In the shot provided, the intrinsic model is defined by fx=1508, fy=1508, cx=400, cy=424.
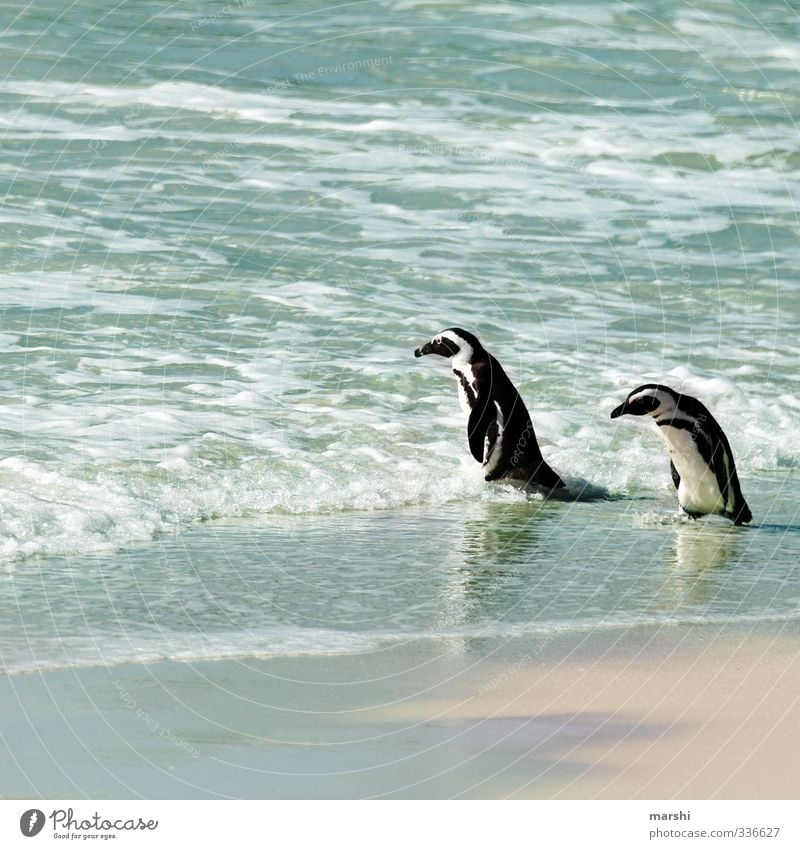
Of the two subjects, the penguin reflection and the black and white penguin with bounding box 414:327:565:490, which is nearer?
the penguin reflection

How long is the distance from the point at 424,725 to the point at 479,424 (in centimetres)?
477

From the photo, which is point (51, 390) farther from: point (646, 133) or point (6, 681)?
point (646, 133)

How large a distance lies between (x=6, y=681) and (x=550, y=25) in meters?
17.9

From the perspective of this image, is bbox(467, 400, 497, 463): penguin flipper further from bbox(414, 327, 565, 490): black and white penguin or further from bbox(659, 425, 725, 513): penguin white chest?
Result: bbox(659, 425, 725, 513): penguin white chest

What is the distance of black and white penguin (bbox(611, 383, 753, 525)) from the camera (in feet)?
27.2

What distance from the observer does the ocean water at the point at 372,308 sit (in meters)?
6.48

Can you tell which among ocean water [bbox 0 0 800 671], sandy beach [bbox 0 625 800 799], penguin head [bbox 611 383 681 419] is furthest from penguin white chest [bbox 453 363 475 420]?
sandy beach [bbox 0 625 800 799]

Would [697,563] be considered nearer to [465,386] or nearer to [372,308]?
[465,386]

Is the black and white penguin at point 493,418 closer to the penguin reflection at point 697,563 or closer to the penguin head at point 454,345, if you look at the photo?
the penguin head at point 454,345

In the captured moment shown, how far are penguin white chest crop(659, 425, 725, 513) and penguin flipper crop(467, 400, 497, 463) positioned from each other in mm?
1199

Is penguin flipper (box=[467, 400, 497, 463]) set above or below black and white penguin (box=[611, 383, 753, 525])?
below

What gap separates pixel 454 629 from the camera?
18.8 feet

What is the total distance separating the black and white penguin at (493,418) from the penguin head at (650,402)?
2.27 feet

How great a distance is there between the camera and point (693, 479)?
8359 mm
